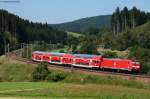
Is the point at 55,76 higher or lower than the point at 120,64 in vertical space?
lower

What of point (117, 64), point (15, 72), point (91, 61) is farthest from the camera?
point (15, 72)

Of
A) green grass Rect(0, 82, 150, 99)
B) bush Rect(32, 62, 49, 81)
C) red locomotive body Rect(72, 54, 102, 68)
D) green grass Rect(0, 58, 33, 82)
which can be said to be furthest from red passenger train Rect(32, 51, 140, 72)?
green grass Rect(0, 82, 150, 99)

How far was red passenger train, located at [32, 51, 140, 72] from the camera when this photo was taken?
257 feet

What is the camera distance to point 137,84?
65.8 metres

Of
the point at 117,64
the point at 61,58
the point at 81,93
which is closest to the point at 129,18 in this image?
the point at 61,58

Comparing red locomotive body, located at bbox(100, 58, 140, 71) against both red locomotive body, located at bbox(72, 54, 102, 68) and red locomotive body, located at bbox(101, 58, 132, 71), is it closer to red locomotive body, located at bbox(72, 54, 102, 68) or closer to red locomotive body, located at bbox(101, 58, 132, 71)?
red locomotive body, located at bbox(101, 58, 132, 71)

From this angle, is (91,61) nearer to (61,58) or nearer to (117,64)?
(117,64)

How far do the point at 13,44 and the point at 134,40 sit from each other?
5376cm

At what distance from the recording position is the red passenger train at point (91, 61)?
78.4 meters

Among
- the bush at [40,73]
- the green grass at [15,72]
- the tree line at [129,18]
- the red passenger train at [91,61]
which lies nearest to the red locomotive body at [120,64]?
the red passenger train at [91,61]

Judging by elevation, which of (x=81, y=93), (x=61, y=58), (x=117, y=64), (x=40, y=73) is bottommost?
(x=40, y=73)

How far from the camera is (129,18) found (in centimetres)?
19175

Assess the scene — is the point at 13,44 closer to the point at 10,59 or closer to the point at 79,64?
the point at 10,59

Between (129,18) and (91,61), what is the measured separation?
108 metres
